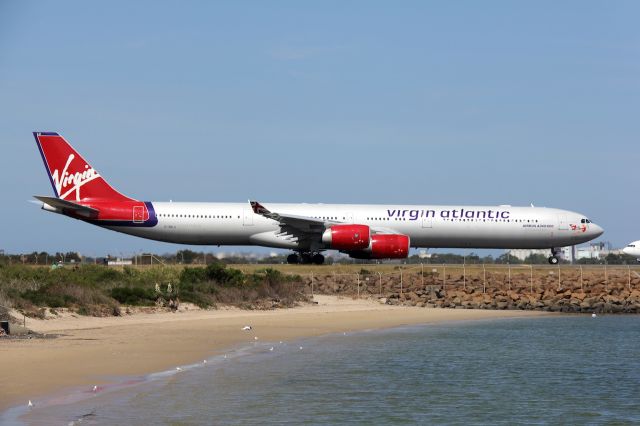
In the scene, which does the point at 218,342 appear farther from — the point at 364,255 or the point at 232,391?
the point at 364,255

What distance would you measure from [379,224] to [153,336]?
2824cm

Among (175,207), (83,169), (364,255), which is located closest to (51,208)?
(83,169)

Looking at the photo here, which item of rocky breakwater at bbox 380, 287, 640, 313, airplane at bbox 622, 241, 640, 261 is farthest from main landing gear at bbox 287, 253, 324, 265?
airplane at bbox 622, 241, 640, 261

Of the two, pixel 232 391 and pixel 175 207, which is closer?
pixel 232 391

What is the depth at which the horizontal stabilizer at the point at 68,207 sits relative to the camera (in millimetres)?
51531

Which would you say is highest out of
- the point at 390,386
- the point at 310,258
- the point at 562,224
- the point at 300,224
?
the point at 562,224

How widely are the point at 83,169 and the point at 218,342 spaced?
30740 millimetres

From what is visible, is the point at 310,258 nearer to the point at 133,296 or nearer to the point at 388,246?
the point at 388,246

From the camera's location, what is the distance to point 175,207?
5356cm

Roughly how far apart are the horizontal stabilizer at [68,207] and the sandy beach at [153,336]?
53.7 ft

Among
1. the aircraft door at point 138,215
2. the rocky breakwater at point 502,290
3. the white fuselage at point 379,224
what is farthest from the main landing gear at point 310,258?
the aircraft door at point 138,215

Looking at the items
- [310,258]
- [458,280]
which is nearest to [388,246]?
[458,280]

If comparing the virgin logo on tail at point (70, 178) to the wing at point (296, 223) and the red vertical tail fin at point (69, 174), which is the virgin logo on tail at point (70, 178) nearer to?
the red vertical tail fin at point (69, 174)

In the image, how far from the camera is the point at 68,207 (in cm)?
5253
